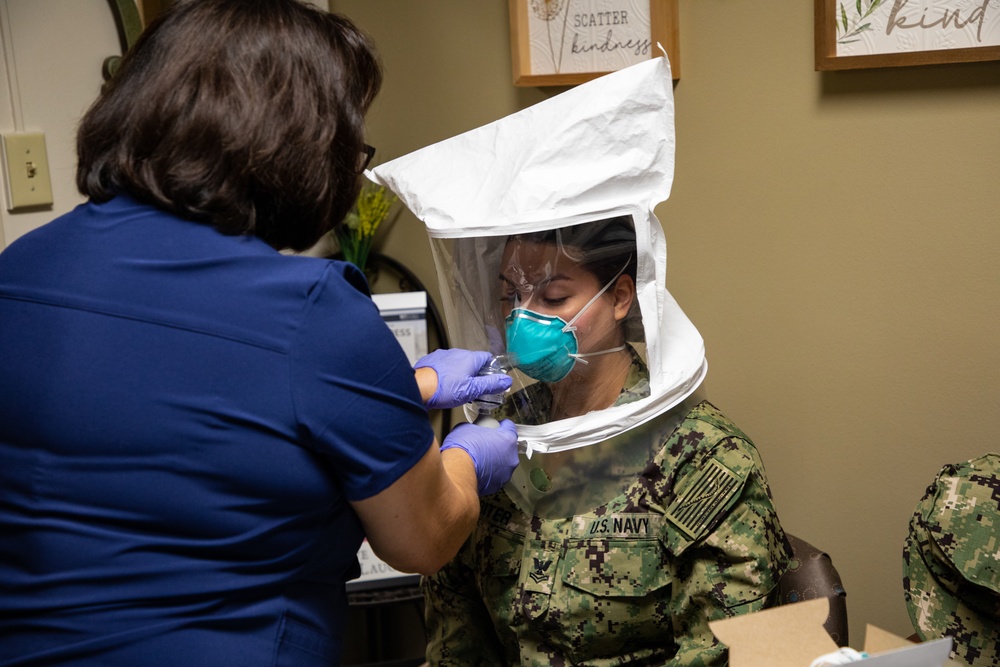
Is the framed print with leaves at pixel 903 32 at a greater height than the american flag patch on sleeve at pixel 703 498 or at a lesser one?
greater

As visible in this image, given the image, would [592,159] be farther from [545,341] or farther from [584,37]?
[584,37]

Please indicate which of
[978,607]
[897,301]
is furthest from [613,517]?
[897,301]

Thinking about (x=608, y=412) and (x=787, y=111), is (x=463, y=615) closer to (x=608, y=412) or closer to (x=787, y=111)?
(x=608, y=412)

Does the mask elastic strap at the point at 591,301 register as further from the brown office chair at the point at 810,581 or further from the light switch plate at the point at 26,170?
the light switch plate at the point at 26,170

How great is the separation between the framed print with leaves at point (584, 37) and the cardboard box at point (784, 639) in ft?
4.17

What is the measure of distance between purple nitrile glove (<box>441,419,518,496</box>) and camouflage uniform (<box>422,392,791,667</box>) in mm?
188

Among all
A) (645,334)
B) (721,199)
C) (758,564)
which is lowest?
(758,564)

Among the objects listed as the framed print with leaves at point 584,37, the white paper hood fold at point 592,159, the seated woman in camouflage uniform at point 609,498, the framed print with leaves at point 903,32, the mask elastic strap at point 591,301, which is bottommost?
the seated woman in camouflage uniform at point 609,498

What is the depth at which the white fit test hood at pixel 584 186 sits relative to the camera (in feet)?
4.14

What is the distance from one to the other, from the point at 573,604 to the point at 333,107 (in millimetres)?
805

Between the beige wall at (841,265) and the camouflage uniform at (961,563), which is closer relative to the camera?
the camouflage uniform at (961,563)

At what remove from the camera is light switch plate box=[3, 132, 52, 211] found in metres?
1.89

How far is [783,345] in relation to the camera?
5.92 feet

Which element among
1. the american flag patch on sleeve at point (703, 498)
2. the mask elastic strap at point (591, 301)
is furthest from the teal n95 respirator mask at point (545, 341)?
the american flag patch on sleeve at point (703, 498)
